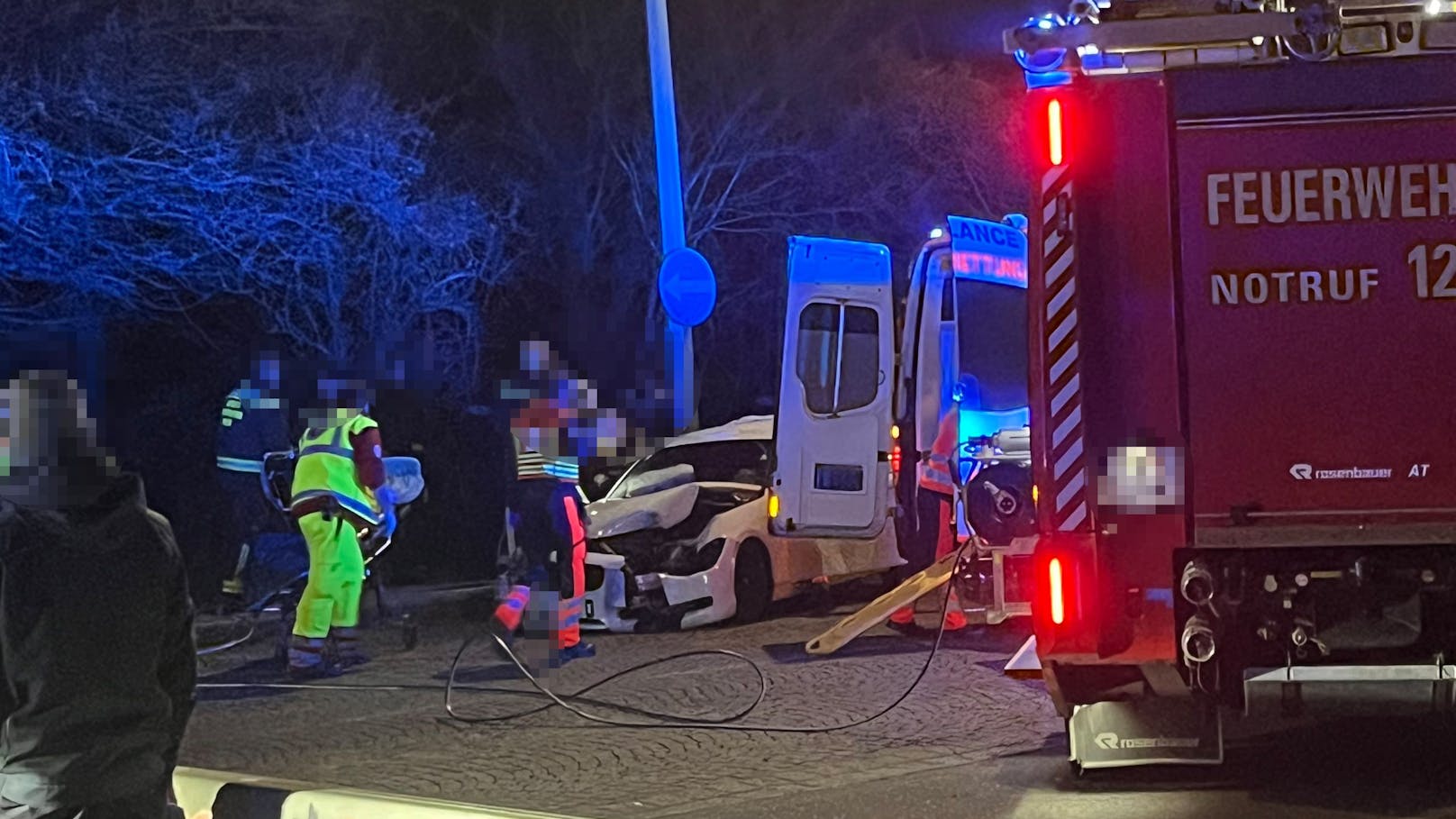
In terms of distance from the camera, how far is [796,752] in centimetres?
732

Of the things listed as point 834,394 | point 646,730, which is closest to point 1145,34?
point 646,730

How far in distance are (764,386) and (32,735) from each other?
2262 centimetres

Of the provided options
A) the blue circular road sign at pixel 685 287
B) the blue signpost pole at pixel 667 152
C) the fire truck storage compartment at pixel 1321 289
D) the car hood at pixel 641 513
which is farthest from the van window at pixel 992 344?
the blue signpost pole at pixel 667 152

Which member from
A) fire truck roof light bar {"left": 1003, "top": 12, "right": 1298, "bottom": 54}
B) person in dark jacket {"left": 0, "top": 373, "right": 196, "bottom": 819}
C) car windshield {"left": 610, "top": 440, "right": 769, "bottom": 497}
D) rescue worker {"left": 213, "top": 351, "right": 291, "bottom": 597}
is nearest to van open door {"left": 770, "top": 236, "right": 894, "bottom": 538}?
car windshield {"left": 610, "top": 440, "right": 769, "bottom": 497}

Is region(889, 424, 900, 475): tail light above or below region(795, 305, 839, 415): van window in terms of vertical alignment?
below

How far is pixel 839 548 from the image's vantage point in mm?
11914

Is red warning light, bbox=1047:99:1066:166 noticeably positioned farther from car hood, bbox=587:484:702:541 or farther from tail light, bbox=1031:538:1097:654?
car hood, bbox=587:484:702:541

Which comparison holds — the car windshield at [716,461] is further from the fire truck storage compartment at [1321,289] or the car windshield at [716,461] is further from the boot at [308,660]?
the fire truck storage compartment at [1321,289]

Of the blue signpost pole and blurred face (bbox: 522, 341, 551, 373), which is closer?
blurred face (bbox: 522, 341, 551, 373)

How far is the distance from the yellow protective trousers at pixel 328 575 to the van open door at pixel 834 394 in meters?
3.06

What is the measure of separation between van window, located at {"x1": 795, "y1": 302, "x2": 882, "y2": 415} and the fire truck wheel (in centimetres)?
122

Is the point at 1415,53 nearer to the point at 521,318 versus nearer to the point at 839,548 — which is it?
the point at 839,548

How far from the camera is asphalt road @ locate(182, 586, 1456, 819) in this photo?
607 centimetres

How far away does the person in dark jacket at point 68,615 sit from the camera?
329 centimetres
